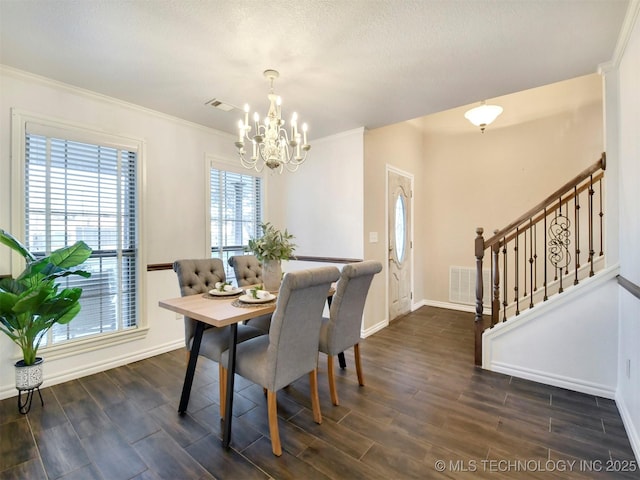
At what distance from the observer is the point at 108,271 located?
2891 mm

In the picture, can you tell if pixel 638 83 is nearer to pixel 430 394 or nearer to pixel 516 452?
pixel 516 452

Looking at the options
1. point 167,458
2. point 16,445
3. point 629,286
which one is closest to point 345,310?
point 167,458

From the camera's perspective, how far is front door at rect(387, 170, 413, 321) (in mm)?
4219

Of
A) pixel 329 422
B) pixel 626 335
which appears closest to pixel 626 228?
pixel 626 335

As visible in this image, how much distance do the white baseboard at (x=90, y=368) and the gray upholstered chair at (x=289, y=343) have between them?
1661mm

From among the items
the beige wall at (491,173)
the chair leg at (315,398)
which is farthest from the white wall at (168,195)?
the beige wall at (491,173)

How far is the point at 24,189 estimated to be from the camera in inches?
95.8

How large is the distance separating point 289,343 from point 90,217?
232cm

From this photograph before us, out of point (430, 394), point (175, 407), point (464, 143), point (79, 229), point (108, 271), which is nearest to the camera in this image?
point (175, 407)

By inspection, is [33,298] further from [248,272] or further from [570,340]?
[570,340]

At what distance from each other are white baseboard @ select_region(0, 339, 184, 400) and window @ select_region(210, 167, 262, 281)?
1.11m

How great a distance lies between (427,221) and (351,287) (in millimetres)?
3393

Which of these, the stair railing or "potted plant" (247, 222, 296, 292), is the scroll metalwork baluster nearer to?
the stair railing

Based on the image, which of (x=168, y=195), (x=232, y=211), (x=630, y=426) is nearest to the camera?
(x=630, y=426)
